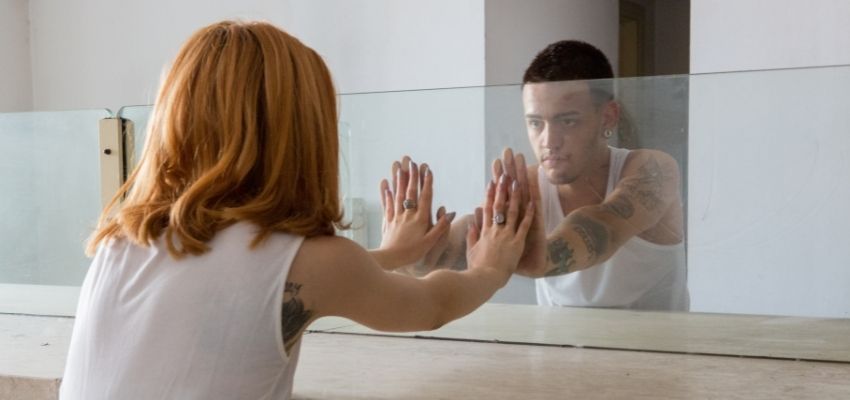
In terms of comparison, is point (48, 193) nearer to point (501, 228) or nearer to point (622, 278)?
point (501, 228)

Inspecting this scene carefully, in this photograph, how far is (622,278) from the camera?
1.26 metres

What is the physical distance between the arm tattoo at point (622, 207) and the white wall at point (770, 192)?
0.08 meters

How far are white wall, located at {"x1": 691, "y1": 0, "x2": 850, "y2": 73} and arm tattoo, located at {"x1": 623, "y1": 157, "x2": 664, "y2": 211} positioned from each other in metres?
0.93

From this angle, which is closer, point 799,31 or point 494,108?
point 494,108

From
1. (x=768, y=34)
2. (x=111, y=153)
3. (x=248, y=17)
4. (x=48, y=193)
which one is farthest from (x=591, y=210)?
(x=248, y=17)

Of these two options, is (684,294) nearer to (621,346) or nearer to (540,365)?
(621,346)

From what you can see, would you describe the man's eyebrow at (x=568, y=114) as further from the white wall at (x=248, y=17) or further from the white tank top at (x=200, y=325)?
the white wall at (x=248, y=17)

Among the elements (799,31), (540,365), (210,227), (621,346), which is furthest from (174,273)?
(799,31)

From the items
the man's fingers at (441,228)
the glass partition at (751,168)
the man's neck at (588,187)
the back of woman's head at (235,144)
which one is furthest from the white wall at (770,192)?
the back of woman's head at (235,144)

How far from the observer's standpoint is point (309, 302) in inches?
30.7

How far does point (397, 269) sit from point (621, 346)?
31 centimetres

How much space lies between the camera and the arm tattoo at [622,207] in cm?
122

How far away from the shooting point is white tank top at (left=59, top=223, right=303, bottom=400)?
0.76 metres

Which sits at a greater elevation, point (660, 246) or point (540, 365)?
point (660, 246)
